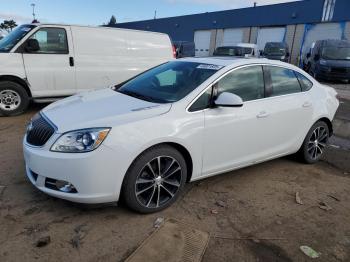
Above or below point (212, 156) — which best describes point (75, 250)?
below

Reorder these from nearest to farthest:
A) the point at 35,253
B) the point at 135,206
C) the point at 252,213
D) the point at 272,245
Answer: the point at 35,253
the point at 272,245
the point at 135,206
the point at 252,213

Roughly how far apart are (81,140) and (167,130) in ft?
2.67

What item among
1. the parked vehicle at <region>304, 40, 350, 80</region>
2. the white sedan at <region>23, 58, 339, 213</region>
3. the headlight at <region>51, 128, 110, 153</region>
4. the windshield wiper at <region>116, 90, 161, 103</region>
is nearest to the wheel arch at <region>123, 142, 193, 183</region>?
the white sedan at <region>23, 58, 339, 213</region>

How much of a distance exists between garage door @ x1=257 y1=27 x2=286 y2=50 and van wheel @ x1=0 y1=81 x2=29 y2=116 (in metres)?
25.6

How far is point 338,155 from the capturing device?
18.8 feet

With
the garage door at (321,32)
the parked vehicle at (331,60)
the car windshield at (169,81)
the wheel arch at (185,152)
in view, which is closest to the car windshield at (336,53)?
the parked vehicle at (331,60)

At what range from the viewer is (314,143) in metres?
5.15

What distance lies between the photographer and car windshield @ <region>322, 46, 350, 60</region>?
1680cm

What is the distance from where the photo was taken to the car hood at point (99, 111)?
3178mm

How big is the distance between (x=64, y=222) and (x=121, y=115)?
115 centimetres

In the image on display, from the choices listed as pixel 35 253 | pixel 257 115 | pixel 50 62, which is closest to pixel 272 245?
pixel 257 115

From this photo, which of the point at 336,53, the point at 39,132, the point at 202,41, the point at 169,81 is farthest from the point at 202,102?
the point at 202,41

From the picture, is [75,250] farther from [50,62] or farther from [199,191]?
[50,62]

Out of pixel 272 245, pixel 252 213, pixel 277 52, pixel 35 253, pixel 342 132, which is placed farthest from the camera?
pixel 277 52
